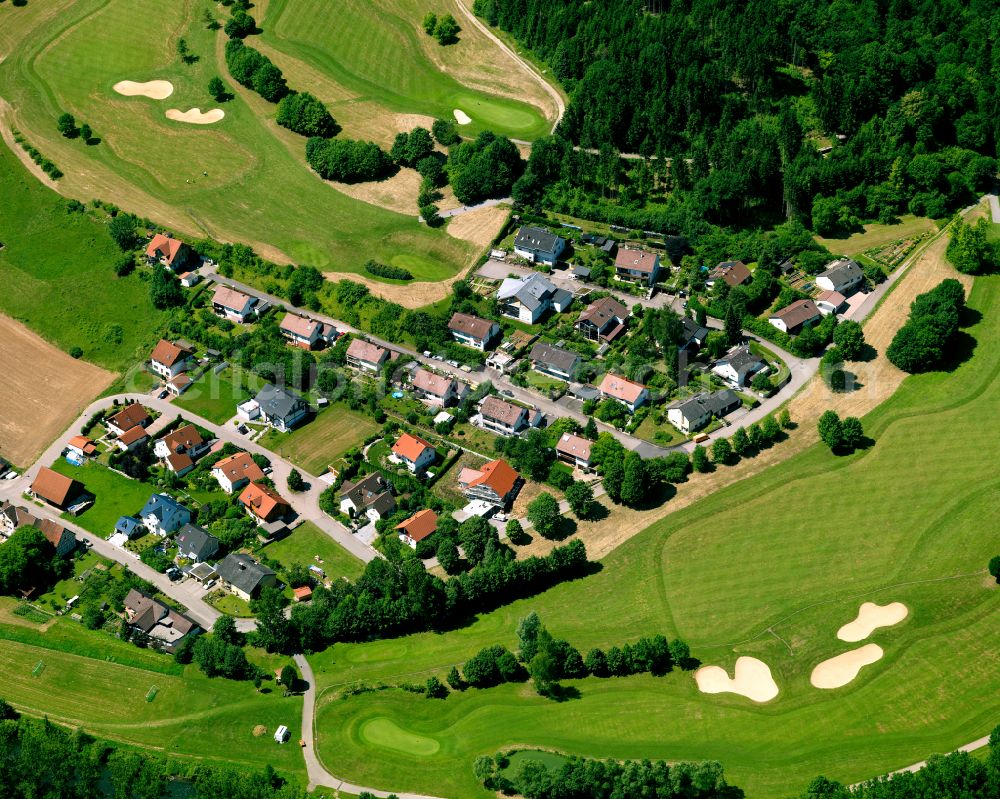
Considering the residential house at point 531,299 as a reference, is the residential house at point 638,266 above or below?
above

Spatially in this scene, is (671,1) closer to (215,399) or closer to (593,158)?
(593,158)

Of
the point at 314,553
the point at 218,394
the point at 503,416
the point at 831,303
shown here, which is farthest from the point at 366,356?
the point at 831,303

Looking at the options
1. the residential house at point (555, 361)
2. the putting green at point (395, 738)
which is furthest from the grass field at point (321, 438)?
the putting green at point (395, 738)

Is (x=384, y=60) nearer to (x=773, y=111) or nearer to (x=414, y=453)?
(x=773, y=111)

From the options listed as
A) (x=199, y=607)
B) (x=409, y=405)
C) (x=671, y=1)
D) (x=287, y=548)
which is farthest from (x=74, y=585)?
(x=671, y=1)

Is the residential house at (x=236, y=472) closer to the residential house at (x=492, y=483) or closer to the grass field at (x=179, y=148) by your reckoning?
the residential house at (x=492, y=483)

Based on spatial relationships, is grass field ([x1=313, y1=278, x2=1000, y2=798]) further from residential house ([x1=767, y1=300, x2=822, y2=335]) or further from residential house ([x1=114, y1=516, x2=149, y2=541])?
residential house ([x1=114, y1=516, x2=149, y2=541])
